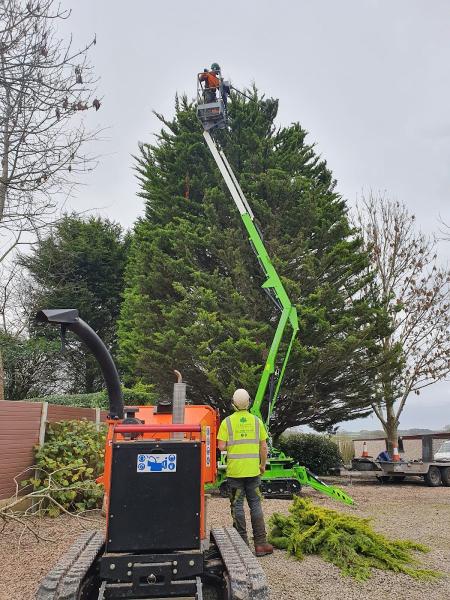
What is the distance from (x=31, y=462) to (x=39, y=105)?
17.8ft

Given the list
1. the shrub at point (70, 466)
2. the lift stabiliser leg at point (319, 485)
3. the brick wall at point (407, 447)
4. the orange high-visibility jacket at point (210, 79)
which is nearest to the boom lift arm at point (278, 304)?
the orange high-visibility jacket at point (210, 79)

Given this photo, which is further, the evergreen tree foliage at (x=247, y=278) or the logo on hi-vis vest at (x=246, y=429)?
the evergreen tree foliage at (x=247, y=278)

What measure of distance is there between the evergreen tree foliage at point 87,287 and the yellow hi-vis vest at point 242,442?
1645 cm

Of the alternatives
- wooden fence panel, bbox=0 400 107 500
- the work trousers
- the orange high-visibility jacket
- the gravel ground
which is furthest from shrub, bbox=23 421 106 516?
the orange high-visibility jacket

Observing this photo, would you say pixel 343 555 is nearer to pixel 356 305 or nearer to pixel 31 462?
pixel 31 462

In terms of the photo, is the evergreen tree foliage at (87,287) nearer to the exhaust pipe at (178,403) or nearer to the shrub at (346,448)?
the shrub at (346,448)

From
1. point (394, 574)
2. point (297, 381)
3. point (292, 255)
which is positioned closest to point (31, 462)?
point (394, 574)

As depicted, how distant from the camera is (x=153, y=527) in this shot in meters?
4.02

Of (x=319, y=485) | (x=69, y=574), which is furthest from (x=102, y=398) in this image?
(x=69, y=574)

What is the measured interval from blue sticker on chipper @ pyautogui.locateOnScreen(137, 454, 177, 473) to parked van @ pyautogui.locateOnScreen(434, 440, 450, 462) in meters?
14.8

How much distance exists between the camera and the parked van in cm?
1686

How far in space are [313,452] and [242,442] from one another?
13466mm

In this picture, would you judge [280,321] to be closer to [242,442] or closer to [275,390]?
[275,390]

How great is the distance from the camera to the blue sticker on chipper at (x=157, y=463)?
4070mm
